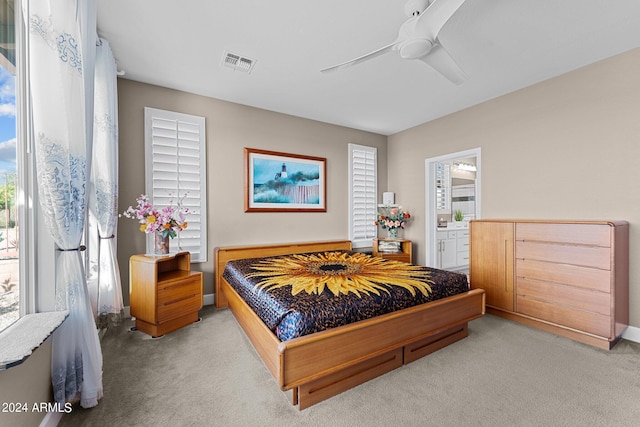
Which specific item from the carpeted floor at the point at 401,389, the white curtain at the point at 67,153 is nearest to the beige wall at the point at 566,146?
the carpeted floor at the point at 401,389

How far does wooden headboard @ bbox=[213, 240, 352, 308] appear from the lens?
3418 mm

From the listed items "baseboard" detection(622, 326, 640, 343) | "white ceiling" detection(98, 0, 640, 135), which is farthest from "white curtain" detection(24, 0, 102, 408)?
"baseboard" detection(622, 326, 640, 343)

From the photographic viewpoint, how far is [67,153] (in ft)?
4.75

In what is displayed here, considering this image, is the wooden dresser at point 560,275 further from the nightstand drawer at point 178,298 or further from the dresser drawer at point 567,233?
the nightstand drawer at point 178,298

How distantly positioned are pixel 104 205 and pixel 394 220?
4.12 m

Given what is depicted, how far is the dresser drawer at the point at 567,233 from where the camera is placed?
2.40 metres

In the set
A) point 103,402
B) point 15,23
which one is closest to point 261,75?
point 15,23

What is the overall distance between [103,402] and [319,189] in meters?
3.46

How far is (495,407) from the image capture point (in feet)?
5.52

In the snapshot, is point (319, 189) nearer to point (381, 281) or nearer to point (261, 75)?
point (261, 75)

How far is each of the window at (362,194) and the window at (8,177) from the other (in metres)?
3.97

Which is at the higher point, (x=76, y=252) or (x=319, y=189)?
(x=319, y=189)

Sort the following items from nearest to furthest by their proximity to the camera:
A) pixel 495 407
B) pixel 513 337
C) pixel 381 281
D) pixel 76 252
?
pixel 76 252
pixel 495 407
pixel 381 281
pixel 513 337

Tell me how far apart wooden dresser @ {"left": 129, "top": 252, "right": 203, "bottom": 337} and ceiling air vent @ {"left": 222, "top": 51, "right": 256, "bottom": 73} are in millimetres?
2096
